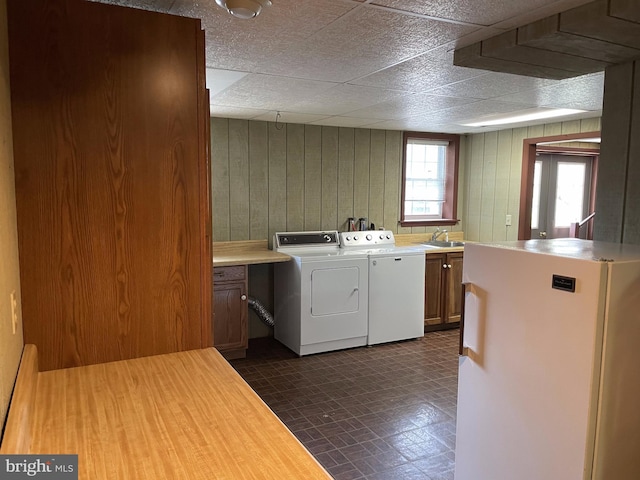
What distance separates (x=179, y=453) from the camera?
122 cm

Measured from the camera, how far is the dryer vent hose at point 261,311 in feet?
15.6

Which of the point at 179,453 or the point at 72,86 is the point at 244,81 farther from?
the point at 179,453

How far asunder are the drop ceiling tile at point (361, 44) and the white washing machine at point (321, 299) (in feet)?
6.53

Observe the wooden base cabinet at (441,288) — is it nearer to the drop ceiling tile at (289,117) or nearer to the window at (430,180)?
the window at (430,180)

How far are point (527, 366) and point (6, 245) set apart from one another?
1.91 metres

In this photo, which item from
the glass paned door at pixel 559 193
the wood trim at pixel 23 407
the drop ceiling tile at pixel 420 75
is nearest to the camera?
the wood trim at pixel 23 407

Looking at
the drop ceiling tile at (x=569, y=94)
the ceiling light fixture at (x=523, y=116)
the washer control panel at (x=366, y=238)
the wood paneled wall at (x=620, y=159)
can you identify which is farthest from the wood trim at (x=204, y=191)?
the washer control panel at (x=366, y=238)

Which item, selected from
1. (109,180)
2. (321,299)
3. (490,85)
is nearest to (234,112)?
(321,299)

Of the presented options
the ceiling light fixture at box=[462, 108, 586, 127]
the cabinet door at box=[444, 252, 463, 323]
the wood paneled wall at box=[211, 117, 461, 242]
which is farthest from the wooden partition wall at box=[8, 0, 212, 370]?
the cabinet door at box=[444, 252, 463, 323]

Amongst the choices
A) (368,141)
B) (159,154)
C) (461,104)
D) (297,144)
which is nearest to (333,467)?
(159,154)

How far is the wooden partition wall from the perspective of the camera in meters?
1.59

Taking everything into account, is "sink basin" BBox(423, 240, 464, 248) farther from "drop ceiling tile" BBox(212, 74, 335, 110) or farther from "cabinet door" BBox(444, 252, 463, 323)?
"drop ceiling tile" BBox(212, 74, 335, 110)

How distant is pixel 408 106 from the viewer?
386cm

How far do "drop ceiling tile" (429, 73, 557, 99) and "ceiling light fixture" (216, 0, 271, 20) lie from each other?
5.09 feet
